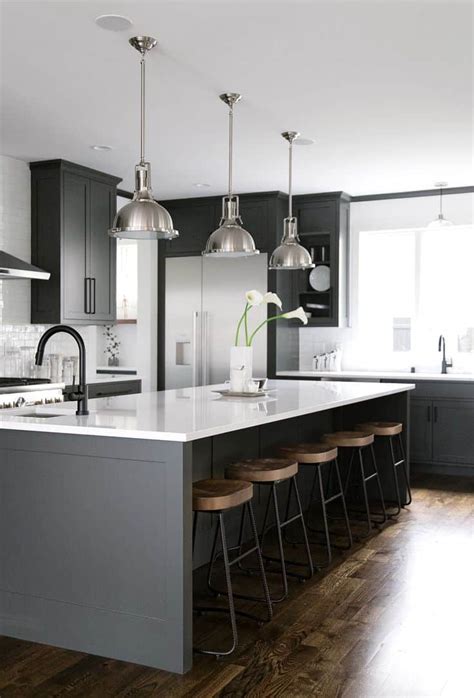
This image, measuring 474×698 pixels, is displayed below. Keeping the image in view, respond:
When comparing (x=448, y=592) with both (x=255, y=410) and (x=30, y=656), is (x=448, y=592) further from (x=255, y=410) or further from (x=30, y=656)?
(x=30, y=656)

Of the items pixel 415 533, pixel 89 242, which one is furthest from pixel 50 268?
pixel 415 533

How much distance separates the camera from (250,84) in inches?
165

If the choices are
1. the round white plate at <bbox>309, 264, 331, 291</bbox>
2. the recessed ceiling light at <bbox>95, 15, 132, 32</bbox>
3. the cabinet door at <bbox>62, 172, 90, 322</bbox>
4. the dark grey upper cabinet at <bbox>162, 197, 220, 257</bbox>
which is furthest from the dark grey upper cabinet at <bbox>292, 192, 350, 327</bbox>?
the recessed ceiling light at <bbox>95, 15, 132, 32</bbox>

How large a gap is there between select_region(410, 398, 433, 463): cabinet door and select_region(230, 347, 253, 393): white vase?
2733 mm

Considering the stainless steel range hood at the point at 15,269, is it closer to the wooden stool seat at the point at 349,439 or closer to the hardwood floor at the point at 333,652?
the wooden stool seat at the point at 349,439

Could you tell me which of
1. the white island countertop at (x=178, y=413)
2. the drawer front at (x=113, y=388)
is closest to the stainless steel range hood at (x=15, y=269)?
the drawer front at (x=113, y=388)

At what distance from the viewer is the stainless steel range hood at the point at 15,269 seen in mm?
5395

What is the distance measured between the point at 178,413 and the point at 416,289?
A: 4.58 m

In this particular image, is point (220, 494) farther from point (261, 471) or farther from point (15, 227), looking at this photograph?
point (15, 227)

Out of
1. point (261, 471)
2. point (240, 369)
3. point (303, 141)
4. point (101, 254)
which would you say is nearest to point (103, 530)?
point (261, 471)

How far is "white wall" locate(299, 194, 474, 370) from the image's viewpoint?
23.8ft

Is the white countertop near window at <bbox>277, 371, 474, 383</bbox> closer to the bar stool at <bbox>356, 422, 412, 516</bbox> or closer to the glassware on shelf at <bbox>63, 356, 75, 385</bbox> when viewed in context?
the bar stool at <bbox>356, 422, 412, 516</bbox>

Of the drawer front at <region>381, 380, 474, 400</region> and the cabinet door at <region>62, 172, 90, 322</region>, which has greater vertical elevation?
the cabinet door at <region>62, 172, 90, 322</region>

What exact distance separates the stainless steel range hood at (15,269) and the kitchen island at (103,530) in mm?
2207
